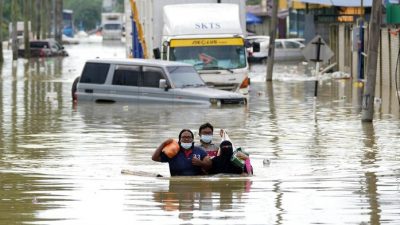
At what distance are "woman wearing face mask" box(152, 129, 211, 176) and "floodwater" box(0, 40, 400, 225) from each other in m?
0.26

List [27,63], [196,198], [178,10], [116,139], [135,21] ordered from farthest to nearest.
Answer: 1. [27,63]
2. [135,21]
3. [178,10]
4. [116,139]
5. [196,198]

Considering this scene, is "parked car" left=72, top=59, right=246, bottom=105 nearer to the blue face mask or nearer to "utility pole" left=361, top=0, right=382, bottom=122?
"utility pole" left=361, top=0, right=382, bottom=122

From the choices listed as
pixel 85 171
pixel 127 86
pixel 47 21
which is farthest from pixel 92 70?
pixel 47 21

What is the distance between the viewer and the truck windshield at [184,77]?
35.6 meters

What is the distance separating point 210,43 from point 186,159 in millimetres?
19462

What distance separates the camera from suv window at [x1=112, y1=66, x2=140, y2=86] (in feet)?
119

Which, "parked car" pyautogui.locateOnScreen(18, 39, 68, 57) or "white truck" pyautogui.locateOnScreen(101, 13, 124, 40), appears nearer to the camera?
"parked car" pyautogui.locateOnScreen(18, 39, 68, 57)

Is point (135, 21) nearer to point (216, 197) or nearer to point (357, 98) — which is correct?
point (357, 98)

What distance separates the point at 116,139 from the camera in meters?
25.8

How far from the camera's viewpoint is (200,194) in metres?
16.4

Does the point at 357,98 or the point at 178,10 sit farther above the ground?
the point at 178,10

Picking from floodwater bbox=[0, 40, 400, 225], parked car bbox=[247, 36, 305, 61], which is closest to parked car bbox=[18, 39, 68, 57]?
parked car bbox=[247, 36, 305, 61]

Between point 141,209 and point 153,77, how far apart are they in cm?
2108

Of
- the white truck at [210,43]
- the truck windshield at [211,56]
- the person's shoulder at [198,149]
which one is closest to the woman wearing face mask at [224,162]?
the person's shoulder at [198,149]
